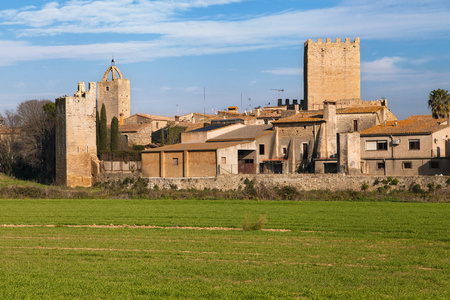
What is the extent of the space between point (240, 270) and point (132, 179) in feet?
117

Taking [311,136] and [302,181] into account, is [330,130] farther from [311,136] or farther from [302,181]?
[302,181]

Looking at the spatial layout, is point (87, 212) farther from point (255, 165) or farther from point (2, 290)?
point (255, 165)

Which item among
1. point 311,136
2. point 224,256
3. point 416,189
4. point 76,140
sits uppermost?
point 76,140

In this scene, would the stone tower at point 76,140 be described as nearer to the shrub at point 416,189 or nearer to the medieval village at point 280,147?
the medieval village at point 280,147

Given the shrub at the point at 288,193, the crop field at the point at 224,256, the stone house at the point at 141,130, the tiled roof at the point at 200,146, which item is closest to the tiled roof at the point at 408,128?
the shrub at the point at 288,193

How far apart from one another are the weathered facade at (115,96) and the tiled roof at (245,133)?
112 feet

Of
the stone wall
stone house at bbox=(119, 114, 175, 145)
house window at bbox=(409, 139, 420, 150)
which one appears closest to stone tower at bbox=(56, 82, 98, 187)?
the stone wall

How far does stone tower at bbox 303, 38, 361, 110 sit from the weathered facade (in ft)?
90.9

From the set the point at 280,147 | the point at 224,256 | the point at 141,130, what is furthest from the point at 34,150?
the point at 224,256

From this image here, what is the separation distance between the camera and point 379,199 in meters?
34.9

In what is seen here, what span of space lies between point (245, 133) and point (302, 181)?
38.0ft

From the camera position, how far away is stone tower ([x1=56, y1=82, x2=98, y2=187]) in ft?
170

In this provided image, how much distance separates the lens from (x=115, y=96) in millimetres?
84688

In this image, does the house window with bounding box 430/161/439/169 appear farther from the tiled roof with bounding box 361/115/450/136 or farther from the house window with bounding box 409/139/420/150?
the tiled roof with bounding box 361/115/450/136
